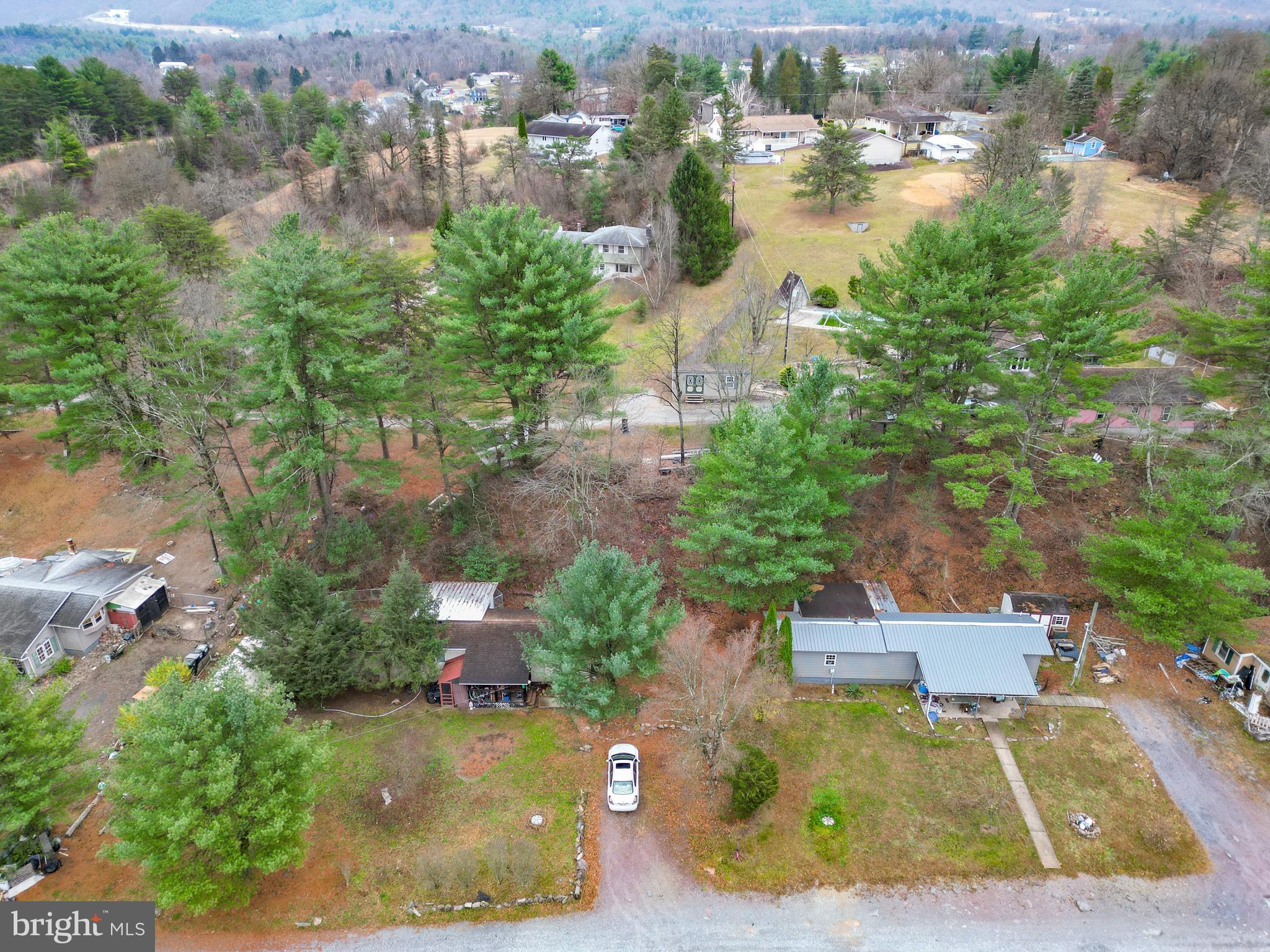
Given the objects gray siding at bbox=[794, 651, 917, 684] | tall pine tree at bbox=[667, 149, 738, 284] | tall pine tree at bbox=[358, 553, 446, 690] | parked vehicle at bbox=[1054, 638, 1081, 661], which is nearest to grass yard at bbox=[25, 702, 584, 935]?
tall pine tree at bbox=[358, 553, 446, 690]

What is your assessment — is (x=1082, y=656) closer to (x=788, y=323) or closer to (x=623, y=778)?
(x=623, y=778)

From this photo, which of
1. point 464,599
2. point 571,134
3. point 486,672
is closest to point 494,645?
point 486,672

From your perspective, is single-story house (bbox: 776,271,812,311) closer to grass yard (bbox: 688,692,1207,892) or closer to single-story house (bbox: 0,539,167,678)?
grass yard (bbox: 688,692,1207,892)

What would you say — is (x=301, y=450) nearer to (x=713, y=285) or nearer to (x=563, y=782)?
(x=563, y=782)

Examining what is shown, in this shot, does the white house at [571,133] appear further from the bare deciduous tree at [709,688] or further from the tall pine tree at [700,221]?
the bare deciduous tree at [709,688]

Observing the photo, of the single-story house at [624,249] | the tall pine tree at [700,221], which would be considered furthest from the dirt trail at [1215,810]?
the single-story house at [624,249]

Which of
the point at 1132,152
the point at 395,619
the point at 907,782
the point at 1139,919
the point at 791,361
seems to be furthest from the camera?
the point at 1132,152

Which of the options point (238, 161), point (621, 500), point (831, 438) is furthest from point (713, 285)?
point (238, 161)
